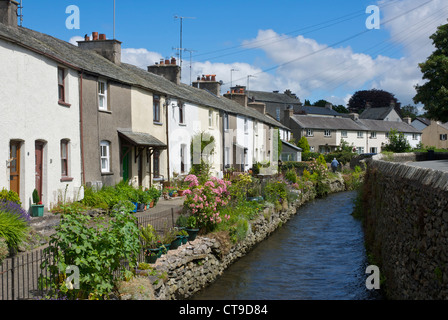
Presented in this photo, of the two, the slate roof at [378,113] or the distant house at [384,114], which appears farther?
the slate roof at [378,113]

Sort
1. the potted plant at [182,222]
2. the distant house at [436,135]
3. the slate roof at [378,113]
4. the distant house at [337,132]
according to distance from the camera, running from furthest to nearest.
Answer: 1. the slate roof at [378,113]
2. the distant house at [436,135]
3. the distant house at [337,132]
4. the potted plant at [182,222]

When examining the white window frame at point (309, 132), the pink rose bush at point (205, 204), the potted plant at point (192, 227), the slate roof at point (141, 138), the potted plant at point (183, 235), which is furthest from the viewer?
the white window frame at point (309, 132)

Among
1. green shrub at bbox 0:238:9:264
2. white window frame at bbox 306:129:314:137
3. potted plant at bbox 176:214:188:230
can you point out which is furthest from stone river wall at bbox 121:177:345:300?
white window frame at bbox 306:129:314:137

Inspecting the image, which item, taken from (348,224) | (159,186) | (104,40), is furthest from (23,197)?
(348,224)

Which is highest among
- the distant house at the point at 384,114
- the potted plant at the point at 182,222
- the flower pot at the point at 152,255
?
the distant house at the point at 384,114

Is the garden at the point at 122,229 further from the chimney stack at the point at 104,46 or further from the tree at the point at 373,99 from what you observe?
the tree at the point at 373,99

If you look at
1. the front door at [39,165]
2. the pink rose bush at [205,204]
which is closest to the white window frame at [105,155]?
the front door at [39,165]

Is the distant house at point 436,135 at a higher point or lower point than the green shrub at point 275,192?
higher

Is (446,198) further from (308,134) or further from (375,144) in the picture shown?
(375,144)

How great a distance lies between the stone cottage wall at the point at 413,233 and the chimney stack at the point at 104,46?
15.4 meters

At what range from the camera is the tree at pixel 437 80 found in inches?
1330

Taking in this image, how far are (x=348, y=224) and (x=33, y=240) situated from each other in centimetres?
1651

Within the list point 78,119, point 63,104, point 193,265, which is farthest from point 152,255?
point 78,119

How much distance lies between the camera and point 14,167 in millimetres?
13656
